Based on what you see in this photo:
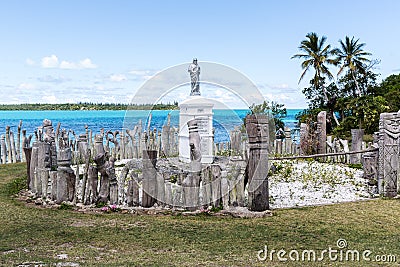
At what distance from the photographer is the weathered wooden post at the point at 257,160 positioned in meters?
8.16

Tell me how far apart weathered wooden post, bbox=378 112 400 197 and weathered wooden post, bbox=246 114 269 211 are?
3.14 meters

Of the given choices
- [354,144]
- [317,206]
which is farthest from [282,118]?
[317,206]

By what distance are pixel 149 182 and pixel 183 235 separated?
1.66 metres

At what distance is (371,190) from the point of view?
10562 millimetres

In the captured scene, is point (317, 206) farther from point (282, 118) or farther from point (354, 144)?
point (282, 118)

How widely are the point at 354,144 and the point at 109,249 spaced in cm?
1082

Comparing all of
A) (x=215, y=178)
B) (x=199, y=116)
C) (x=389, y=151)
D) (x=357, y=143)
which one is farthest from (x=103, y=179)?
(x=357, y=143)

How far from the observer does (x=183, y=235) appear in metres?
6.92

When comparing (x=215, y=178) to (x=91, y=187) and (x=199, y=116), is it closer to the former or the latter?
(x=91, y=187)

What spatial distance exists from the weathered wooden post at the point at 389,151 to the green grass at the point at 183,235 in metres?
0.97

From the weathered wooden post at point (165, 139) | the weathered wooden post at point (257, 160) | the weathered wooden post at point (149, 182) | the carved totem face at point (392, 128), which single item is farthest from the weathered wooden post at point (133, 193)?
the weathered wooden post at point (165, 139)

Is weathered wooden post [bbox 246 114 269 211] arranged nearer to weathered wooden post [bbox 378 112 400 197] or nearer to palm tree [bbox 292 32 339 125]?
weathered wooden post [bbox 378 112 400 197]

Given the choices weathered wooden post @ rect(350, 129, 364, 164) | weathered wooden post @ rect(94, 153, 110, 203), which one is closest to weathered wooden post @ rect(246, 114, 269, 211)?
weathered wooden post @ rect(94, 153, 110, 203)

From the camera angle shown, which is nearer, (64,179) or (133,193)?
(133,193)
